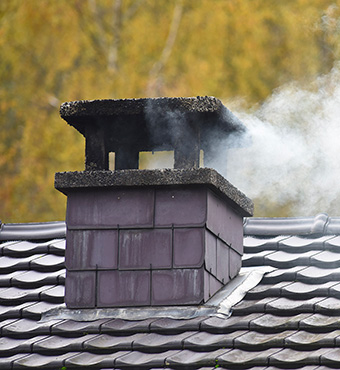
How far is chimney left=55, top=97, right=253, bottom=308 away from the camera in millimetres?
5719

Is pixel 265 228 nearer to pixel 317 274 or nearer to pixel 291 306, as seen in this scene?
pixel 317 274

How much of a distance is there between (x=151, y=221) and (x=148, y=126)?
2.25 feet

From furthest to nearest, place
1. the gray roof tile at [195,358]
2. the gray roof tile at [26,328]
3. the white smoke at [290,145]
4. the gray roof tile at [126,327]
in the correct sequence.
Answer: the white smoke at [290,145] → the gray roof tile at [26,328] → the gray roof tile at [126,327] → the gray roof tile at [195,358]

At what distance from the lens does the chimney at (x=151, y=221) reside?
5.72 meters

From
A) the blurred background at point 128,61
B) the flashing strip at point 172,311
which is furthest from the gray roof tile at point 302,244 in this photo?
the blurred background at point 128,61

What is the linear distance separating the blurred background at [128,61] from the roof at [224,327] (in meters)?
13.2

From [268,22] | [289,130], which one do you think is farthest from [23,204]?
[289,130]

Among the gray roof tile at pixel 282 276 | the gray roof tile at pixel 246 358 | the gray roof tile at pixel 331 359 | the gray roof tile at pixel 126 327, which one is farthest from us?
the gray roof tile at pixel 282 276

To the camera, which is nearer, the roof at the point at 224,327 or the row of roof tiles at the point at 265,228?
the roof at the point at 224,327

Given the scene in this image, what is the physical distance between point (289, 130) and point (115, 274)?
217 centimetres

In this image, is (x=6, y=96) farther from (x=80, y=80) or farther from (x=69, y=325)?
(x=69, y=325)

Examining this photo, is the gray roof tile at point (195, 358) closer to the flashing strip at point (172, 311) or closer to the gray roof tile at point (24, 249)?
the flashing strip at point (172, 311)

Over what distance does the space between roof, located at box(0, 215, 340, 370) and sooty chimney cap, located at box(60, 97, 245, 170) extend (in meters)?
0.88

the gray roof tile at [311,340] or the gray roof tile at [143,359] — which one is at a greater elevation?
the gray roof tile at [311,340]
